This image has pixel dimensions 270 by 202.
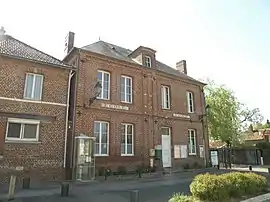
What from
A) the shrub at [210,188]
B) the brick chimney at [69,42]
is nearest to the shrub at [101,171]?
the shrub at [210,188]

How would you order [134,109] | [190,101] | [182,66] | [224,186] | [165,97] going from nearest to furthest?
[224,186] → [134,109] → [165,97] → [190,101] → [182,66]

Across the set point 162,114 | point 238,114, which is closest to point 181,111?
point 162,114

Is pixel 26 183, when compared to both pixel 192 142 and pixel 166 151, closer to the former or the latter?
pixel 166 151

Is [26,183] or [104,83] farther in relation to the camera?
[104,83]

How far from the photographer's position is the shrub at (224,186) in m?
7.15

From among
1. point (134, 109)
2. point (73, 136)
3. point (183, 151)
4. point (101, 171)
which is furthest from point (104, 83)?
point (183, 151)

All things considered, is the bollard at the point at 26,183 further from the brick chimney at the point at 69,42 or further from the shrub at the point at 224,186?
the brick chimney at the point at 69,42

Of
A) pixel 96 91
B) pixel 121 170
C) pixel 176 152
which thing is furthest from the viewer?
pixel 176 152

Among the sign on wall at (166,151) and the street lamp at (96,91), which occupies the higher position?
the street lamp at (96,91)

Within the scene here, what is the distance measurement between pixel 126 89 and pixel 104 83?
1.74 meters

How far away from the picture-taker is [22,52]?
1362cm

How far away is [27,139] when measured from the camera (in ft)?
40.4

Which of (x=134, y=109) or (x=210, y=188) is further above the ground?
(x=134, y=109)

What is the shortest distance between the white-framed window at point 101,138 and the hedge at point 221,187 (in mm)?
7683
